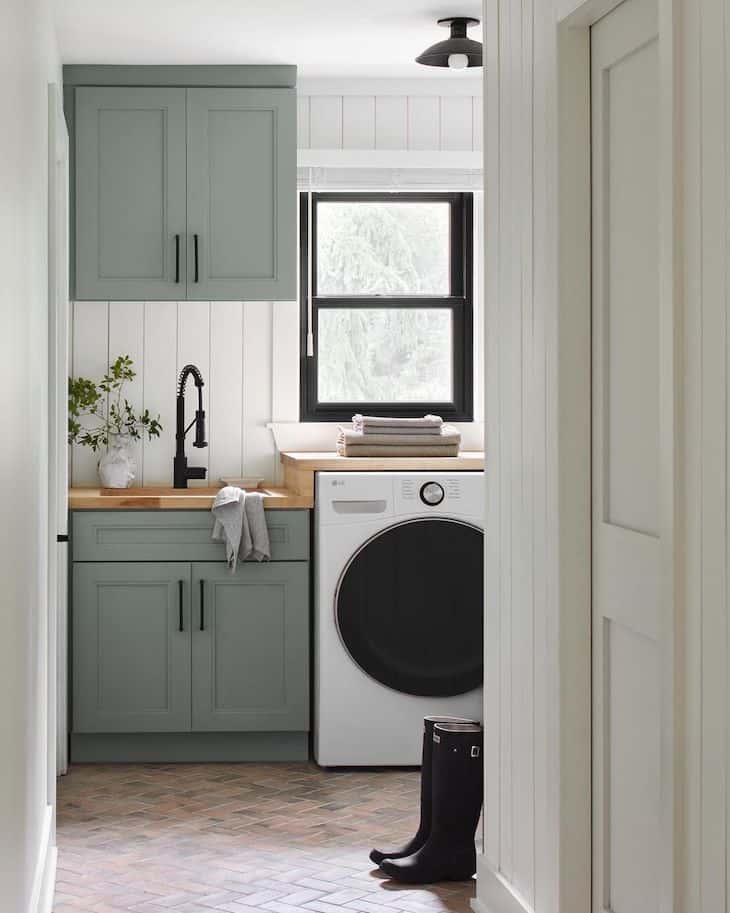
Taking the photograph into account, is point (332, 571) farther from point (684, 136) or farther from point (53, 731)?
point (684, 136)

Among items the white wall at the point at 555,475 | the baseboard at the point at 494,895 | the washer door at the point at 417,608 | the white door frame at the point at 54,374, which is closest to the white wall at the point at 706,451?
the white wall at the point at 555,475

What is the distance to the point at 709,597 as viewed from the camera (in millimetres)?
1778

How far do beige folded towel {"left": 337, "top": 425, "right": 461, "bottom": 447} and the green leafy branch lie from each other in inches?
32.9

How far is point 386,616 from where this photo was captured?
4.30m

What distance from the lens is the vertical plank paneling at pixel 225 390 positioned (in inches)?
192

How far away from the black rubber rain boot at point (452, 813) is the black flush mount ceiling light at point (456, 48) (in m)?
2.13

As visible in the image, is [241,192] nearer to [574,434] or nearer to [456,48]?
[456,48]

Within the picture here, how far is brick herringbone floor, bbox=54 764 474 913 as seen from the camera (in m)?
3.16

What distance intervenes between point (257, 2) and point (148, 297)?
3.90 ft

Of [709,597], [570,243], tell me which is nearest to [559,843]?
[709,597]

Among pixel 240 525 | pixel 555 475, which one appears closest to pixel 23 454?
pixel 555 475

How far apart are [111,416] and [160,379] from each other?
0.78 ft

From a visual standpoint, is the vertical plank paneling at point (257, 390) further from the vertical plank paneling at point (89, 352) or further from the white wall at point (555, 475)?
the white wall at point (555, 475)

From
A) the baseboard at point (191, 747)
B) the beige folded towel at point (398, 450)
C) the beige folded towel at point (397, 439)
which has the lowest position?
the baseboard at point (191, 747)
